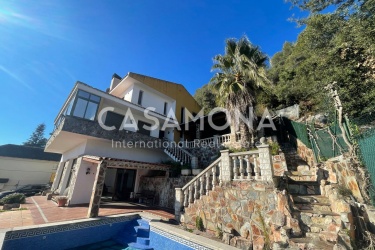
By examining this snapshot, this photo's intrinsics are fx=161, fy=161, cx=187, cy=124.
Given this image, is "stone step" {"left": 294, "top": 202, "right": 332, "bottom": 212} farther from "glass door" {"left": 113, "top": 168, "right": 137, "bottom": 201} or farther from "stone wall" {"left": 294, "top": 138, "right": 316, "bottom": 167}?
"glass door" {"left": 113, "top": 168, "right": 137, "bottom": 201}

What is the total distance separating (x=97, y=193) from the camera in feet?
25.3

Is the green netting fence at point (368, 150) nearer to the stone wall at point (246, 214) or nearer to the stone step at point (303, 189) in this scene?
the stone step at point (303, 189)

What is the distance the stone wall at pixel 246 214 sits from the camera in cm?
471

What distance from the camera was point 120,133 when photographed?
13.0 metres

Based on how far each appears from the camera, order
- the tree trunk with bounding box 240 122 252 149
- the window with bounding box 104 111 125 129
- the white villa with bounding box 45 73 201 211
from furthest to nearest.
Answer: the window with bounding box 104 111 125 129
the tree trunk with bounding box 240 122 252 149
the white villa with bounding box 45 73 201 211

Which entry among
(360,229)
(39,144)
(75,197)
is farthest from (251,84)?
(39,144)

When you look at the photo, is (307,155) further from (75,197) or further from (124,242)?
(75,197)

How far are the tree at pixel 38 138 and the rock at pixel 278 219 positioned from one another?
7346 centimetres

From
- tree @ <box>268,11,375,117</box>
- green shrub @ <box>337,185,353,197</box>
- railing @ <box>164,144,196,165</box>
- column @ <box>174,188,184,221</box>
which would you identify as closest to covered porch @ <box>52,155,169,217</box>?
railing @ <box>164,144,196,165</box>

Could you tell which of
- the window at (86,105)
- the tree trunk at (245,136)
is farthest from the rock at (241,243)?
the window at (86,105)

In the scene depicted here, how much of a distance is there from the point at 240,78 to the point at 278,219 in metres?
9.26

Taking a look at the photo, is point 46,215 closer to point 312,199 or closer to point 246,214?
point 246,214

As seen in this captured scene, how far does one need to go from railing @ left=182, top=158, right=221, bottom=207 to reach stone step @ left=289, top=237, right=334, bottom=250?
302 cm

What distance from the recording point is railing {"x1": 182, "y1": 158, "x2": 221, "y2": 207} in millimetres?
6857
